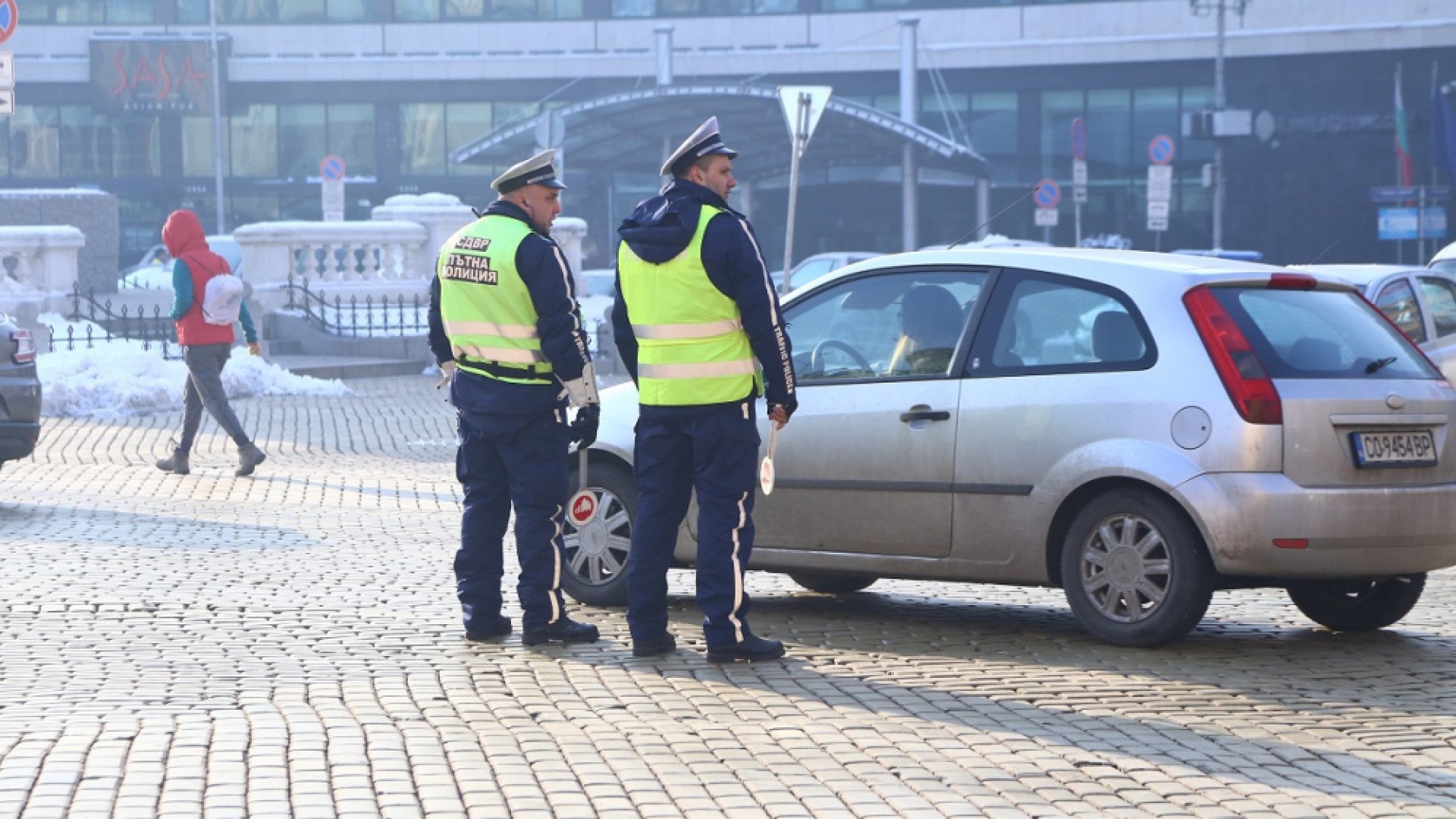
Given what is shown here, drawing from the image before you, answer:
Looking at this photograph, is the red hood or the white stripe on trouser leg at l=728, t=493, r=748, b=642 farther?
the red hood

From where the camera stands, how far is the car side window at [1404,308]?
13336mm

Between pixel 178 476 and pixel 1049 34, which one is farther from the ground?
pixel 1049 34

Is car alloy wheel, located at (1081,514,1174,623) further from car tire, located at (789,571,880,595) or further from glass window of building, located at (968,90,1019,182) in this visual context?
glass window of building, located at (968,90,1019,182)

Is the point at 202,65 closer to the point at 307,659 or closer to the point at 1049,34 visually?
the point at 1049,34

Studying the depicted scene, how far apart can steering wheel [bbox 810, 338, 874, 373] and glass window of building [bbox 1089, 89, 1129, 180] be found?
4851 cm

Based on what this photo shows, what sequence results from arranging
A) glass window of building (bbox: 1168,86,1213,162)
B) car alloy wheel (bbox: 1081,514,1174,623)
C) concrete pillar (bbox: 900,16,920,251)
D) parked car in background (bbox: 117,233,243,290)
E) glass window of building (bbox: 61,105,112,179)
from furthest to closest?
Result: glass window of building (bbox: 61,105,112,179) → glass window of building (bbox: 1168,86,1213,162) → concrete pillar (bbox: 900,16,920,251) → parked car in background (bbox: 117,233,243,290) → car alloy wheel (bbox: 1081,514,1174,623)

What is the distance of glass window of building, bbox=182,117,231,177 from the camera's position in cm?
6488

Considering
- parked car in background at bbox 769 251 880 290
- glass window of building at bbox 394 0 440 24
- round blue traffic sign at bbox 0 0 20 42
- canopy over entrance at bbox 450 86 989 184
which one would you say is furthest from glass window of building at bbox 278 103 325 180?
round blue traffic sign at bbox 0 0 20 42

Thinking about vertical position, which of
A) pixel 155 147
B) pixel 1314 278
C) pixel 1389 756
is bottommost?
pixel 1389 756

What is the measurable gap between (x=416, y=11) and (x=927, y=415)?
57276mm


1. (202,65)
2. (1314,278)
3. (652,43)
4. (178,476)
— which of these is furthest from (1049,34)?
(1314,278)

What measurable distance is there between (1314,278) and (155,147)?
199ft

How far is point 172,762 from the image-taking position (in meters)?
5.50

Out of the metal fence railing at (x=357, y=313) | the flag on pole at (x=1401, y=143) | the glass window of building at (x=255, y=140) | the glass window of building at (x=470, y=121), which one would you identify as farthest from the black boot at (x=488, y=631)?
the glass window of building at (x=255, y=140)
